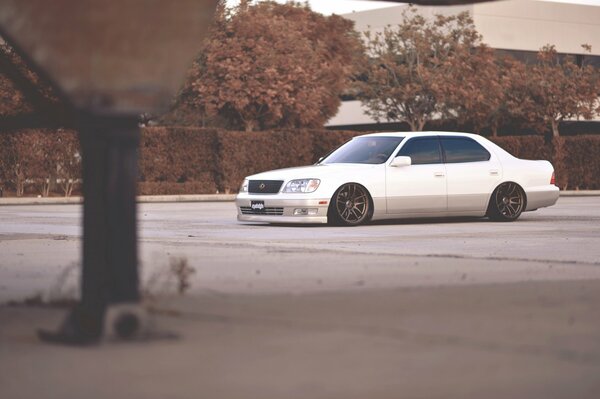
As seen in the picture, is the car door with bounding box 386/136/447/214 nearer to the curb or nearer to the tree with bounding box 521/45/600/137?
the curb

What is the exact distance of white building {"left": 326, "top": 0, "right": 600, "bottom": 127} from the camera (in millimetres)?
73938

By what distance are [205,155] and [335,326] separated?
30756 millimetres

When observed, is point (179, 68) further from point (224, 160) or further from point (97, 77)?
point (224, 160)

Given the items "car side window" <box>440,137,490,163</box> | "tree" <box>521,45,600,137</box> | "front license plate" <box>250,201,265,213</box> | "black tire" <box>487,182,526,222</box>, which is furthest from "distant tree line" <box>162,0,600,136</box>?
"front license plate" <box>250,201,265,213</box>

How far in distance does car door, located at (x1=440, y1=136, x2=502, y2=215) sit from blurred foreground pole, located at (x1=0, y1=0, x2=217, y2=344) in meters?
13.6

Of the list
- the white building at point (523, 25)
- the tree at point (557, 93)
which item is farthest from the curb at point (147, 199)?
the white building at point (523, 25)

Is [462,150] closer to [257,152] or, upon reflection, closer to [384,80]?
[257,152]

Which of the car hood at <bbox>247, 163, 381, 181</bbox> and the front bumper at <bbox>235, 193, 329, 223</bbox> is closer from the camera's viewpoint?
the front bumper at <bbox>235, 193, 329, 223</bbox>

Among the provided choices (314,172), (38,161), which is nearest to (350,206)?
(314,172)

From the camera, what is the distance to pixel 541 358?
20.6 ft

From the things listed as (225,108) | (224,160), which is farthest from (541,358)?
(225,108)

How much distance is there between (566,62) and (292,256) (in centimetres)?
4831

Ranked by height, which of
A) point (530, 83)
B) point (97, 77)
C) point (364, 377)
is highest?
point (530, 83)

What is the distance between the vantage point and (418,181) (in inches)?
776
